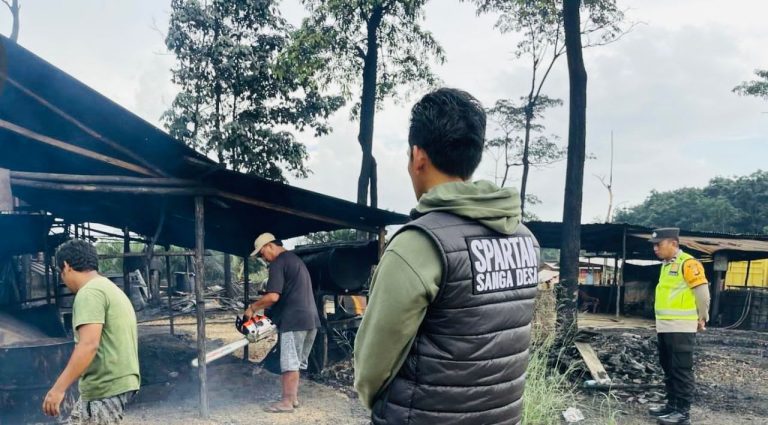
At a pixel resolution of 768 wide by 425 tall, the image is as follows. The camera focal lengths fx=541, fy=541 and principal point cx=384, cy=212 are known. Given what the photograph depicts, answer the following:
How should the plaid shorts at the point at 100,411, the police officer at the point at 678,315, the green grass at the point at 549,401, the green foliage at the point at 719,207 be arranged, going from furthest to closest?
1. the green foliage at the point at 719,207
2. the police officer at the point at 678,315
3. the green grass at the point at 549,401
4. the plaid shorts at the point at 100,411

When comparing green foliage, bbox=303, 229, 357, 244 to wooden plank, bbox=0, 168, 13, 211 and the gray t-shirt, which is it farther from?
wooden plank, bbox=0, 168, 13, 211

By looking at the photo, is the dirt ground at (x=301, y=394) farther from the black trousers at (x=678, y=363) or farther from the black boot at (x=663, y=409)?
the black trousers at (x=678, y=363)

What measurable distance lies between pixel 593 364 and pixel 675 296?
2544mm

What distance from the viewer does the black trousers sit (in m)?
5.84

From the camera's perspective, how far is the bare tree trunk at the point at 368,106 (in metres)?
15.8

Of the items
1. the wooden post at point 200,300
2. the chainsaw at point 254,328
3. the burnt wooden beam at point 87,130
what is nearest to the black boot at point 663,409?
the chainsaw at point 254,328

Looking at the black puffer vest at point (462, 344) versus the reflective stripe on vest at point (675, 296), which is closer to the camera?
the black puffer vest at point (462, 344)

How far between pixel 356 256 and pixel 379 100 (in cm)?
1025

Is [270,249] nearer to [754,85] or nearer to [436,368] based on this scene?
[436,368]

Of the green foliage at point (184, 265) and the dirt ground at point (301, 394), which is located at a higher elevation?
the dirt ground at point (301, 394)

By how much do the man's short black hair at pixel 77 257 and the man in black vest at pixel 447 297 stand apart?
264 cm

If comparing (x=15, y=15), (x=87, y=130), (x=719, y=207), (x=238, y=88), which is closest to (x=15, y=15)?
(x=15, y=15)

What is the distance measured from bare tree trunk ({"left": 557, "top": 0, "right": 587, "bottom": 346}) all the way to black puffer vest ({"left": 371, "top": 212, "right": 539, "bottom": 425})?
30.3 ft

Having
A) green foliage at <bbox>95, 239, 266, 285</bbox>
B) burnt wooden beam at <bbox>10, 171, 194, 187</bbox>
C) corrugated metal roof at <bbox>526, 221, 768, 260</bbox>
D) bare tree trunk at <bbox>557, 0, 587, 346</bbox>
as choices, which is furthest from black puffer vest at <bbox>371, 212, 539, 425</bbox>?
green foliage at <bbox>95, 239, 266, 285</bbox>
